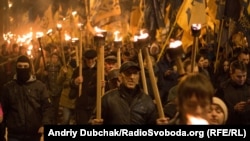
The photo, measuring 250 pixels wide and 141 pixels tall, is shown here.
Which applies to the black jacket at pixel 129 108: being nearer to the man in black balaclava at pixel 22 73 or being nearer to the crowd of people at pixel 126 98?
the crowd of people at pixel 126 98

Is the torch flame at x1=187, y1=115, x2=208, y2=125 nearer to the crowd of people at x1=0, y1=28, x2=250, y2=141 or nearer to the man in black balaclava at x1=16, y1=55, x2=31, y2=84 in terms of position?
the crowd of people at x1=0, y1=28, x2=250, y2=141

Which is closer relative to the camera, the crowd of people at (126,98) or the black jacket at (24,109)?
the crowd of people at (126,98)

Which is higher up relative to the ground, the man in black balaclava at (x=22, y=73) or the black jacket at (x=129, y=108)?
the man in black balaclava at (x=22, y=73)

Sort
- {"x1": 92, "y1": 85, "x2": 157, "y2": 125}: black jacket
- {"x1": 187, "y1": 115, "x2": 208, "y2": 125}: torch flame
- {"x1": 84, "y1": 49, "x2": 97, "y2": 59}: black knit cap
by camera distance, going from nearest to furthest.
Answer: {"x1": 187, "y1": 115, "x2": 208, "y2": 125}: torch flame, {"x1": 92, "y1": 85, "x2": 157, "y2": 125}: black jacket, {"x1": 84, "y1": 49, "x2": 97, "y2": 59}: black knit cap

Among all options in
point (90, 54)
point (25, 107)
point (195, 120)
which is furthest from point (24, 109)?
point (195, 120)

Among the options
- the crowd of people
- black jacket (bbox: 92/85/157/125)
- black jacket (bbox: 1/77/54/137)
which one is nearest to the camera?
the crowd of people

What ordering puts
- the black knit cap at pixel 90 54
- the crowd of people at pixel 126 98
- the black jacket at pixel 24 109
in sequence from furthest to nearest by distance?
the black knit cap at pixel 90 54
the black jacket at pixel 24 109
the crowd of people at pixel 126 98

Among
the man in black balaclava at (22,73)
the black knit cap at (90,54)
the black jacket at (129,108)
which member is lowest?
the black jacket at (129,108)

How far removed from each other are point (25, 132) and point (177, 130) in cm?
371

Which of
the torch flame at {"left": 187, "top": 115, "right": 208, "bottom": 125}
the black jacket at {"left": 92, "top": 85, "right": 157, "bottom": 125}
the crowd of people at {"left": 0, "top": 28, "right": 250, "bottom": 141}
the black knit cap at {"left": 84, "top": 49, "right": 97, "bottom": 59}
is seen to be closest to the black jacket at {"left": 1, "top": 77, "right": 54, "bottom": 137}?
the crowd of people at {"left": 0, "top": 28, "right": 250, "bottom": 141}

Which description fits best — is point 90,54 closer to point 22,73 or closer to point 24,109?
point 22,73

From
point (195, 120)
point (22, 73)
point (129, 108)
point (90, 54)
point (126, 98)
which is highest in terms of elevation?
point (90, 54)

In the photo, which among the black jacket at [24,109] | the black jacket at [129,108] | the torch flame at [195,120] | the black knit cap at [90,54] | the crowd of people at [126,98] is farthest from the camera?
the black knit cap at [90,54]

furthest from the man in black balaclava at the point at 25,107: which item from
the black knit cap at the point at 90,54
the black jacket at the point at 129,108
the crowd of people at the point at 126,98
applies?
the black knit cap at the point at 90,54
